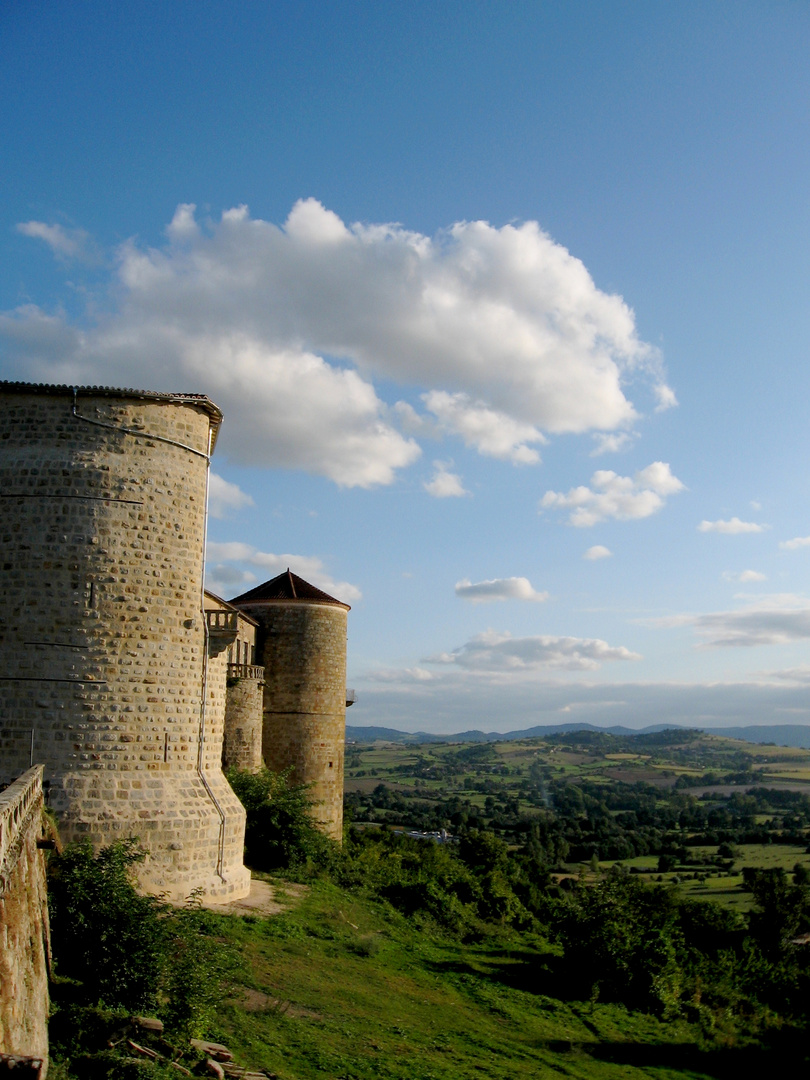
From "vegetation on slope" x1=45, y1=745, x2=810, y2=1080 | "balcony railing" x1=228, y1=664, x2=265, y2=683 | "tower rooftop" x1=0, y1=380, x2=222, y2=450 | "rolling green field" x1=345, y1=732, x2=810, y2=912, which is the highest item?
"tower rooftop" x1=0, y1=380, x2=222, y2=450

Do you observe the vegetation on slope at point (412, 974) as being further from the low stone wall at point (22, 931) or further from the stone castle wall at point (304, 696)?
the stone castle wall at point (304, 696)

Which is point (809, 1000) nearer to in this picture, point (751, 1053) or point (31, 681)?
point (751, 1053)

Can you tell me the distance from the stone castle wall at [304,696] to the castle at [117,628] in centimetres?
1004

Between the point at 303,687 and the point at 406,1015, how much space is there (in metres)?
14.9

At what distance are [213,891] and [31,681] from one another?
17.9ft

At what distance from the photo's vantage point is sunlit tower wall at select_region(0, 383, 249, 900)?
14812 millimetres

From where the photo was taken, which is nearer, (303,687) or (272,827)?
(272,827)

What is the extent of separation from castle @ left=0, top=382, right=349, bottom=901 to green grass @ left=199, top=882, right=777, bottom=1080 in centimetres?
249

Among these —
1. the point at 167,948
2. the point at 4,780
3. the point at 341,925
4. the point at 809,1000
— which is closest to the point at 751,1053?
the point at 809,1000

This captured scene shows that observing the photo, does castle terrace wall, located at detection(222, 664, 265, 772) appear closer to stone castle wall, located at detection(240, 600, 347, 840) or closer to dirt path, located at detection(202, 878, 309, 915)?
stone castle wall, located at detection(240, 600, 347, 840)

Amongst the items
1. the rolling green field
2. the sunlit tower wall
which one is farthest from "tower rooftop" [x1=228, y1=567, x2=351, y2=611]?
the rolling green field

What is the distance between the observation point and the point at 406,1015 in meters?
14.0

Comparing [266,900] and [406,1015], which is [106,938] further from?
[266,900]

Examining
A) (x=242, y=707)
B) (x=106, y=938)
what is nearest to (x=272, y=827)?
(x=242, y=707)
